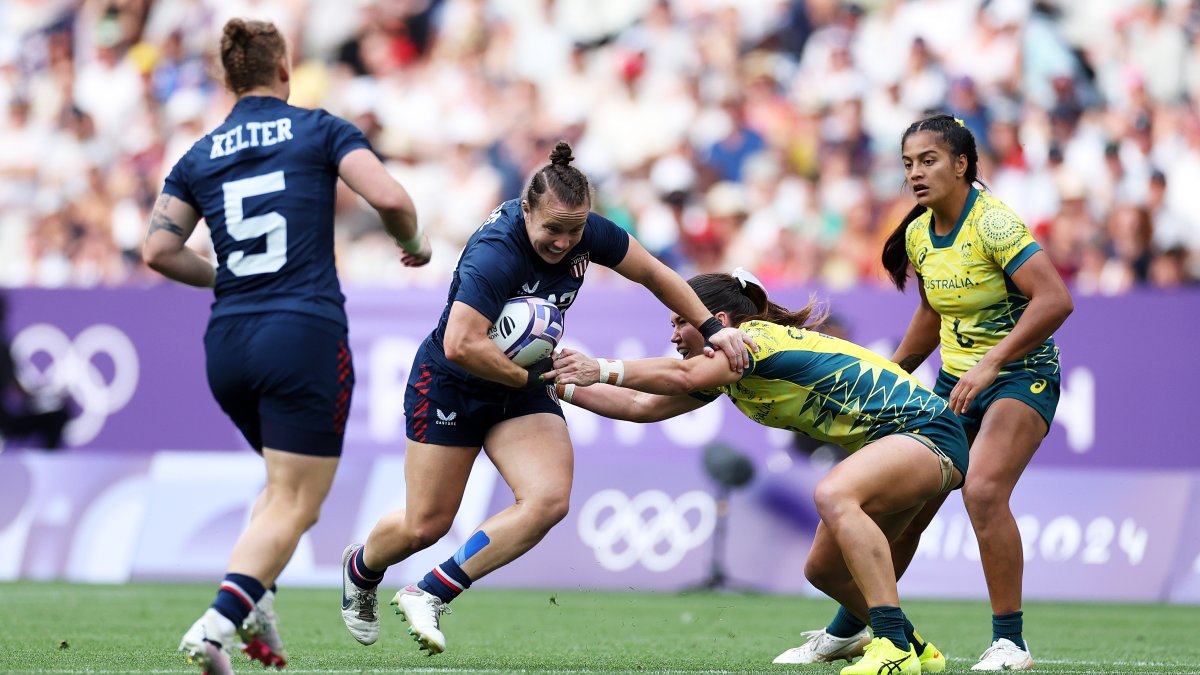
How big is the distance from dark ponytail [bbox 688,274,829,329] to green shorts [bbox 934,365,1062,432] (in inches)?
34.7

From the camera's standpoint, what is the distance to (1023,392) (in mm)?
6660

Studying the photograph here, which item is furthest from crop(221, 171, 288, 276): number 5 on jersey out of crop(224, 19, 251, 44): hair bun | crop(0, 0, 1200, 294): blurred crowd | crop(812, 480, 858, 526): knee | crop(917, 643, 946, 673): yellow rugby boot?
crop(0, 0, 1200, 294): blurred crowd

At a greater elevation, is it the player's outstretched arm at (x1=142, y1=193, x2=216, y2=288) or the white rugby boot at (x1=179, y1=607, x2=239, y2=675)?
the player's outstretched arm at (x1=142, y1=193, x2=216, y2=288)

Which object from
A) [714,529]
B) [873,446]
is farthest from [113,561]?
[873,446]

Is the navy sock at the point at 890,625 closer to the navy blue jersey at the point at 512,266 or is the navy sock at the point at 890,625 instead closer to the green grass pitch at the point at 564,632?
the green grass pitch at the point at 564,632

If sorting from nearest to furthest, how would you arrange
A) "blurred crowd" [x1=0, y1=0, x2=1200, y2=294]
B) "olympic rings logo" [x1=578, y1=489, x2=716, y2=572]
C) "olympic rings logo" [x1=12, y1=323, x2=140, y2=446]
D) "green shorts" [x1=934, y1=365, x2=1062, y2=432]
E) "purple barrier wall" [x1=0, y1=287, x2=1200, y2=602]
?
"green shorts" [x1=934, y1=365, x2=1062, y2=432], "purple barrier wall" [x1=0, y1=287, x2=1200, y2=602], "olympic rings logo" [x1=578, y1=489, x2=716, y2=572], "olympic rings logo" [x1=12, y1=323, x2=140, y2=446], "blurred crowd" [x1=0, y1=0, x2=1200, y2=294]

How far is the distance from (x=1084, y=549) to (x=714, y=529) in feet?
8.76

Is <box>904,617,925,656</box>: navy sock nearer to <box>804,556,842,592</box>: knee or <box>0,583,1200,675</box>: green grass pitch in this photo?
<box>0,583,1200,675</box>: green grass pitch

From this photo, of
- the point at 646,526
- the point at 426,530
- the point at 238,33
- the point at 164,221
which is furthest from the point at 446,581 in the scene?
the point at 646,526

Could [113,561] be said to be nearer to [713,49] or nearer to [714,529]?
[714,529]

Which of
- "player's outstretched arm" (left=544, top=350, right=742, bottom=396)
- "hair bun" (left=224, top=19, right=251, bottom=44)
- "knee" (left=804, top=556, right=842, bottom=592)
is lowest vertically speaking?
"knee" (left=804, top=556, right=842, bottom=592)

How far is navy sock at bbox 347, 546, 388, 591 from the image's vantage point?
6.46 meters

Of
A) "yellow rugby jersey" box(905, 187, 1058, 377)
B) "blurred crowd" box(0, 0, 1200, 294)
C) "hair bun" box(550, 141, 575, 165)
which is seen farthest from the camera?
"blurred crowd" box(0, 0, 1200, 294)

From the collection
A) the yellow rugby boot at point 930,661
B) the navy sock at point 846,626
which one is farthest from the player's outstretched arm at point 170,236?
Answer: the yellow rugby boot at point 930,661
